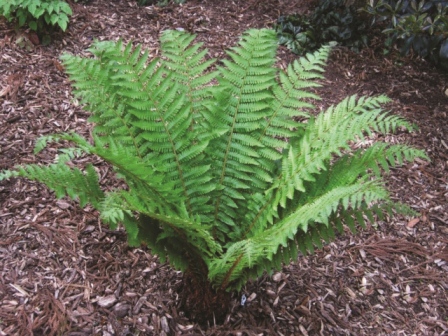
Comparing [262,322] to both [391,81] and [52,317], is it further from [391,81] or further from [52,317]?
[391,81]

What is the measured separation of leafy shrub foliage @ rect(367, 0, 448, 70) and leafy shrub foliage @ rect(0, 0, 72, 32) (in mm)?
2315

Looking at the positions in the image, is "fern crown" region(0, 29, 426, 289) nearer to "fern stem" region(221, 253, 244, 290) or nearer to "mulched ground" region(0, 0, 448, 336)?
"fern stem" region(221, 253, 244, 290)

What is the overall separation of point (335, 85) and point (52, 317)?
2.65 meters

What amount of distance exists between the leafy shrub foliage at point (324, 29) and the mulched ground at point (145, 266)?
717 mm

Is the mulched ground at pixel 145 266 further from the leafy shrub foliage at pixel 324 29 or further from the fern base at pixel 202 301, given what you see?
the leafy shrub foliage at pixel 324 29

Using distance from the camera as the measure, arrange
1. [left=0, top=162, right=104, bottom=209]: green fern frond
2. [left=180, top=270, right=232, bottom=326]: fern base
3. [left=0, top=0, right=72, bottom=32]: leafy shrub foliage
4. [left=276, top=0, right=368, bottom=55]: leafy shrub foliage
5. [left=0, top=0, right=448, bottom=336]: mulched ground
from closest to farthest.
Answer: [left=0, top=162, right=104, bottom=209]: green fern frond, [left=180, top=270, right=232, bottom=326]: fern base, [left=0, top=0, right=448, bottom=336]: mulched ground, [left=0, top=0, right=72, bottom=32]: leafy shrub foliage, [left=276, top=0, right=368, bottom=55]: leafy shrub foliage

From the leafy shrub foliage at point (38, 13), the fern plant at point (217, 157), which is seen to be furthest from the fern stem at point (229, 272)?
the leafy shrub foliage at point (38, 13)

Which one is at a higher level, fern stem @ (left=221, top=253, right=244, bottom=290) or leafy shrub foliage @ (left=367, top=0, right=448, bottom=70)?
leafy shrub foliage @ (left=367, top=0, right=448, bottom=70)

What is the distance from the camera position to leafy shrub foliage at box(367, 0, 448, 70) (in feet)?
11.3

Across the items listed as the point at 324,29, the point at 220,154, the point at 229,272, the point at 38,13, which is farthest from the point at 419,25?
the point at 38,13

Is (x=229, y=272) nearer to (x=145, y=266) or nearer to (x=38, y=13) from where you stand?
(x=145, y=266)

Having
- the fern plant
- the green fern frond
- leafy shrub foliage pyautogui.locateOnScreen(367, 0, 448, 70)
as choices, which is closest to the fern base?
the fern plant

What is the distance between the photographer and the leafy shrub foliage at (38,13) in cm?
344

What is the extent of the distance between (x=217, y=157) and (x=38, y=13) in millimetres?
2117
